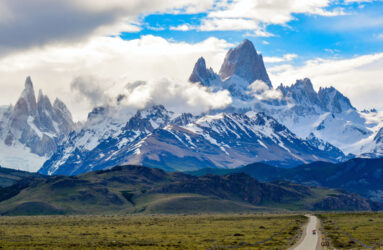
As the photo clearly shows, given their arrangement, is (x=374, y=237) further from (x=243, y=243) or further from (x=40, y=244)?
(x=40, y=244)

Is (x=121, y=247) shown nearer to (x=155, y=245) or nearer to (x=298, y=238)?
(x=155, y=245)

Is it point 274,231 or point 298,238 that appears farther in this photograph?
point 274,231

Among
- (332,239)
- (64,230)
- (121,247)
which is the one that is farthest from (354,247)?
(64,230)

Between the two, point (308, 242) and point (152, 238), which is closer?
point (308, 242)

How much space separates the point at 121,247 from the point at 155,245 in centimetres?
889

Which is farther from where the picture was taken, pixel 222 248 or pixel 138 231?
pixel 138 231

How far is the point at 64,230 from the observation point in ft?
619

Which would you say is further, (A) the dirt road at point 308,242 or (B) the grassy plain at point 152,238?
(B) the grassy plain at point 152,238

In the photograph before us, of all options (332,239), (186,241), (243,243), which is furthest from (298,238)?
(186,241)

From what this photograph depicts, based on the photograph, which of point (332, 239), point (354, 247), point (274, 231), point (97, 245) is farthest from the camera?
point (274, 231)

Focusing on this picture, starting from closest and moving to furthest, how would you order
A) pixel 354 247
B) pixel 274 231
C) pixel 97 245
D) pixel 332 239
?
1. pixel 354 247
2. pixel 97 245
3. pixel 332 239
4. pixel 274 231

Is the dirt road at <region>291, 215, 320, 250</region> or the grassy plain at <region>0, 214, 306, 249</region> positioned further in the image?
the grassy plain at <region>0, 214, 306, 249</region>

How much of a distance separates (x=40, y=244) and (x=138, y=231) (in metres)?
49.3

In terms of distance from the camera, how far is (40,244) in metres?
141
